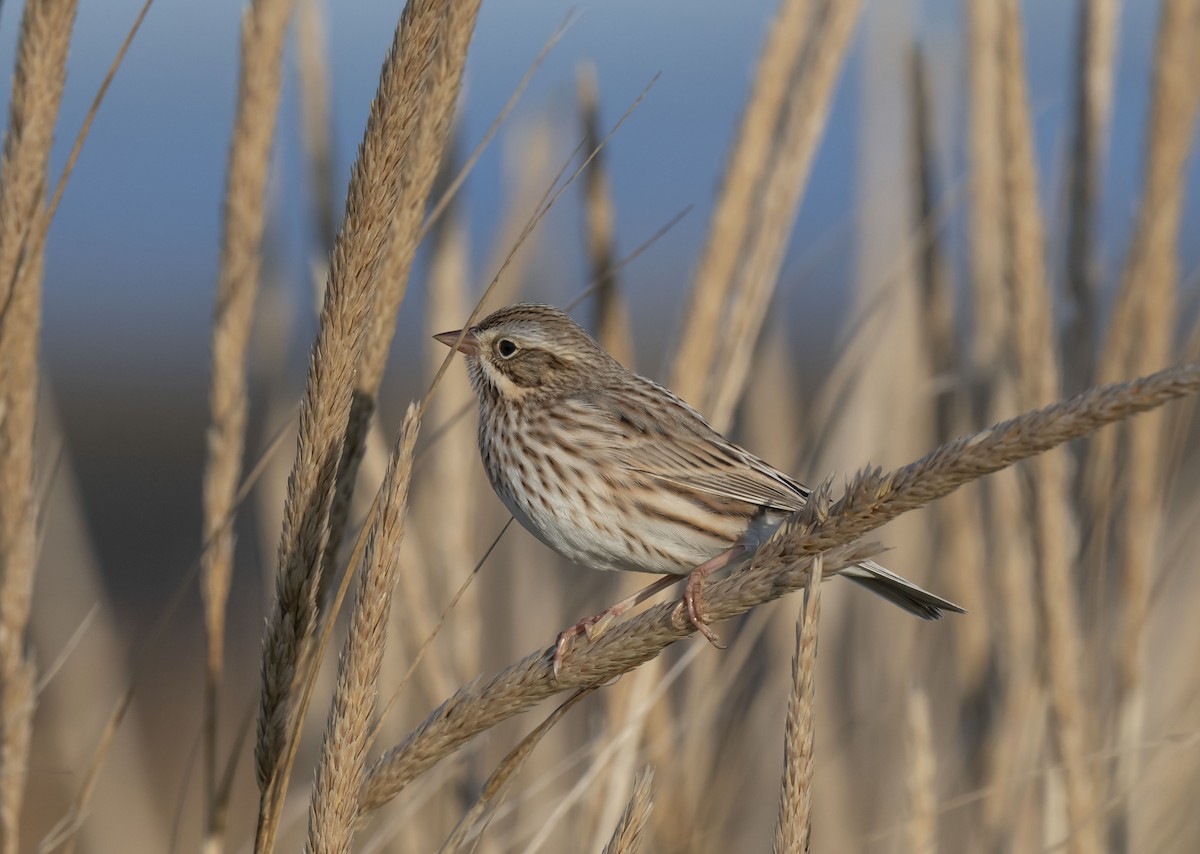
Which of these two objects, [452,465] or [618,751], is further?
[452,465]

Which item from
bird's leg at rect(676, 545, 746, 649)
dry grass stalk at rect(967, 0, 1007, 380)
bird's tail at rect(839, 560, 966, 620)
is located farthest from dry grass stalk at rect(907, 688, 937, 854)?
dry grass stalk at rect(967, 0, 1007, 380)

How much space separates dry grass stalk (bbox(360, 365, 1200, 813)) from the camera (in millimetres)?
1107

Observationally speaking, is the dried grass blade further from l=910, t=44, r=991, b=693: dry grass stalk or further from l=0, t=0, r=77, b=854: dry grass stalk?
l=0, t=0, r=77, b=854: dry grass stalk

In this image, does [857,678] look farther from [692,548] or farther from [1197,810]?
[692,548]

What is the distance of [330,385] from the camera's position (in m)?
1.47

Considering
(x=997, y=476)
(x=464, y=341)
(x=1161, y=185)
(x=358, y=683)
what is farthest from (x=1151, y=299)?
(x=358, y=683)

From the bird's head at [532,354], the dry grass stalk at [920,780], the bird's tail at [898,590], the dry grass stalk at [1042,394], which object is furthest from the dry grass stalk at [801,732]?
the bird's head at [532,354]

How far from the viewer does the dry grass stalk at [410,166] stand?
4.63 feet

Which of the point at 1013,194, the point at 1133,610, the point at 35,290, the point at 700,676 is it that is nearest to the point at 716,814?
the point at 700,676

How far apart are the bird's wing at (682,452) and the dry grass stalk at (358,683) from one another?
1.26m

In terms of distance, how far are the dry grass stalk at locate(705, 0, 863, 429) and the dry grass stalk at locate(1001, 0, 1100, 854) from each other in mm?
357

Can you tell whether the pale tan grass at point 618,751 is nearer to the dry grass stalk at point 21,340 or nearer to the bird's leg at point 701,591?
the bird's leg at point 701,591

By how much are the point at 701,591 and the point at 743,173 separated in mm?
1168

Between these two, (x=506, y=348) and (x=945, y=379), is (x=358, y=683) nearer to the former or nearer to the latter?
(x=506, y=348)
